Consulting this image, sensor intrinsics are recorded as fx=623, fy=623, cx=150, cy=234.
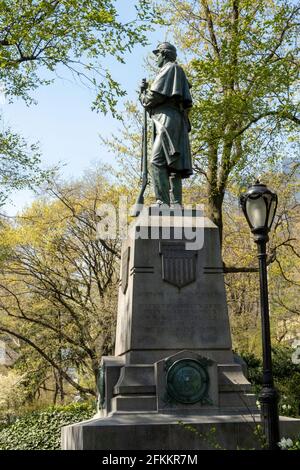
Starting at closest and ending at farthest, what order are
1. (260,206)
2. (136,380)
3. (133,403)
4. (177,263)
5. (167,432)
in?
1. (260,206)
2. (167,432)
3. (133,403)
4. (136,380)
5. (177,263)

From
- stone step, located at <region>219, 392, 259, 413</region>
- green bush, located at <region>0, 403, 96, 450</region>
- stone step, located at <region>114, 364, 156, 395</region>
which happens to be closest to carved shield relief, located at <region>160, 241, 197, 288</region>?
stone step, located at <region>114, 364, 156, 395</region>

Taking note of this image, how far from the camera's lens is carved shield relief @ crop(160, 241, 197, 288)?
9.59 meters

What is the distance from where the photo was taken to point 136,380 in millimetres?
8922

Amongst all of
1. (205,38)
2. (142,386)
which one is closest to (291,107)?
(205,38)

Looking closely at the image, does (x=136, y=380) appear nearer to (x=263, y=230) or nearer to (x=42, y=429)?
(x=263, y=230)

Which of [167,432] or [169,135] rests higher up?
[169,135]

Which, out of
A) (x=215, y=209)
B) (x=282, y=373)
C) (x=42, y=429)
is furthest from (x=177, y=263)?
(x=215, y=209)

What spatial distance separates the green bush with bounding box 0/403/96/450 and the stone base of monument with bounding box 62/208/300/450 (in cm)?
565

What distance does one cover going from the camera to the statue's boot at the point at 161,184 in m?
10.6

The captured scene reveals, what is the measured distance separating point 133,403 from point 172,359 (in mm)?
826

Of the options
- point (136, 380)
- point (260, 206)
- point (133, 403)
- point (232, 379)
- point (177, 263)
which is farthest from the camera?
Answer: point (177, 263)

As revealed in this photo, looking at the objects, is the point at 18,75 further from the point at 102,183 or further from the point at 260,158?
the point at 102,183

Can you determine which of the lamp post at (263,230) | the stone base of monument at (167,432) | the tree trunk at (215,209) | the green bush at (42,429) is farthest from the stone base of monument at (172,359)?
the tree trunk at (215,209)

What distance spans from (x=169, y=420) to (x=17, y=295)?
18298 mm
